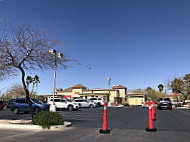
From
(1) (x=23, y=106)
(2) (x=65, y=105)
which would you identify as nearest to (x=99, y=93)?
(2) (x=65, y=105)

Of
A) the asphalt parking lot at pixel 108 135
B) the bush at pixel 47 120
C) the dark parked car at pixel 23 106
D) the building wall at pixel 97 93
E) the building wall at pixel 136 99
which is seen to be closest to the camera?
the asphalt parking lot at pixel 108 135

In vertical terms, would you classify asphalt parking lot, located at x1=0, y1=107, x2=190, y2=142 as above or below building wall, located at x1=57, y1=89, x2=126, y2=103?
below

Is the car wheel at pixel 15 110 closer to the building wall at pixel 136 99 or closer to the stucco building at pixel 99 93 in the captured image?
the stucco building at pixel 99 93

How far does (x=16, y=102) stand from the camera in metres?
22.0

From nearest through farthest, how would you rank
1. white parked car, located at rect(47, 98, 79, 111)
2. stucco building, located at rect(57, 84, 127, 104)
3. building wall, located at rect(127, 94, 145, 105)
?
1. white parked car, located at rect(47, 98, 79, 111)
2. stucco building, located at rect(57, 84, 127, 104)
3. building wall, located at rect(127, 94, 145, 105)

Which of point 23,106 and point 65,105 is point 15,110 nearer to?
point 23,106

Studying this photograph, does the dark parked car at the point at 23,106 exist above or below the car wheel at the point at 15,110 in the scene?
above

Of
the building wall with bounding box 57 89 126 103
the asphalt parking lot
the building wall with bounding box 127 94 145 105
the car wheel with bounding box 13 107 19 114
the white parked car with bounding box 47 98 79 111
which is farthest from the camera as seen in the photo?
the building wall with bounding box 127 94 145 105

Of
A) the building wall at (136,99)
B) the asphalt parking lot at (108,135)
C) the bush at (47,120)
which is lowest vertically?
the building wall at (136,99)

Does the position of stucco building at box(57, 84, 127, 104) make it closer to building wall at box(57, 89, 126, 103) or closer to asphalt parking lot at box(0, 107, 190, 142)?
building wall at box(57, 89, 126, 103)

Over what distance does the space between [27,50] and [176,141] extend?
8.49 metres

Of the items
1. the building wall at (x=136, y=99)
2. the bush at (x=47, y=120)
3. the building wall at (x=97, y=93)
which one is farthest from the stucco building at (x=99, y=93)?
the bush at (x=47, y=120)

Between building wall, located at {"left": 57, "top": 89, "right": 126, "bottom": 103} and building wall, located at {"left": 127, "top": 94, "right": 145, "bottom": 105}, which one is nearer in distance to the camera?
building wall, located at {"left": 57, "top": 89, "right": 126, "bottom": 103}

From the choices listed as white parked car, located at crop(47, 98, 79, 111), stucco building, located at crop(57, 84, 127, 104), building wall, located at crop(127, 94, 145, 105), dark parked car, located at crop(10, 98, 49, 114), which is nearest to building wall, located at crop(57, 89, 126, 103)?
stucco building, located at crop(57, 84, 127, 104)
